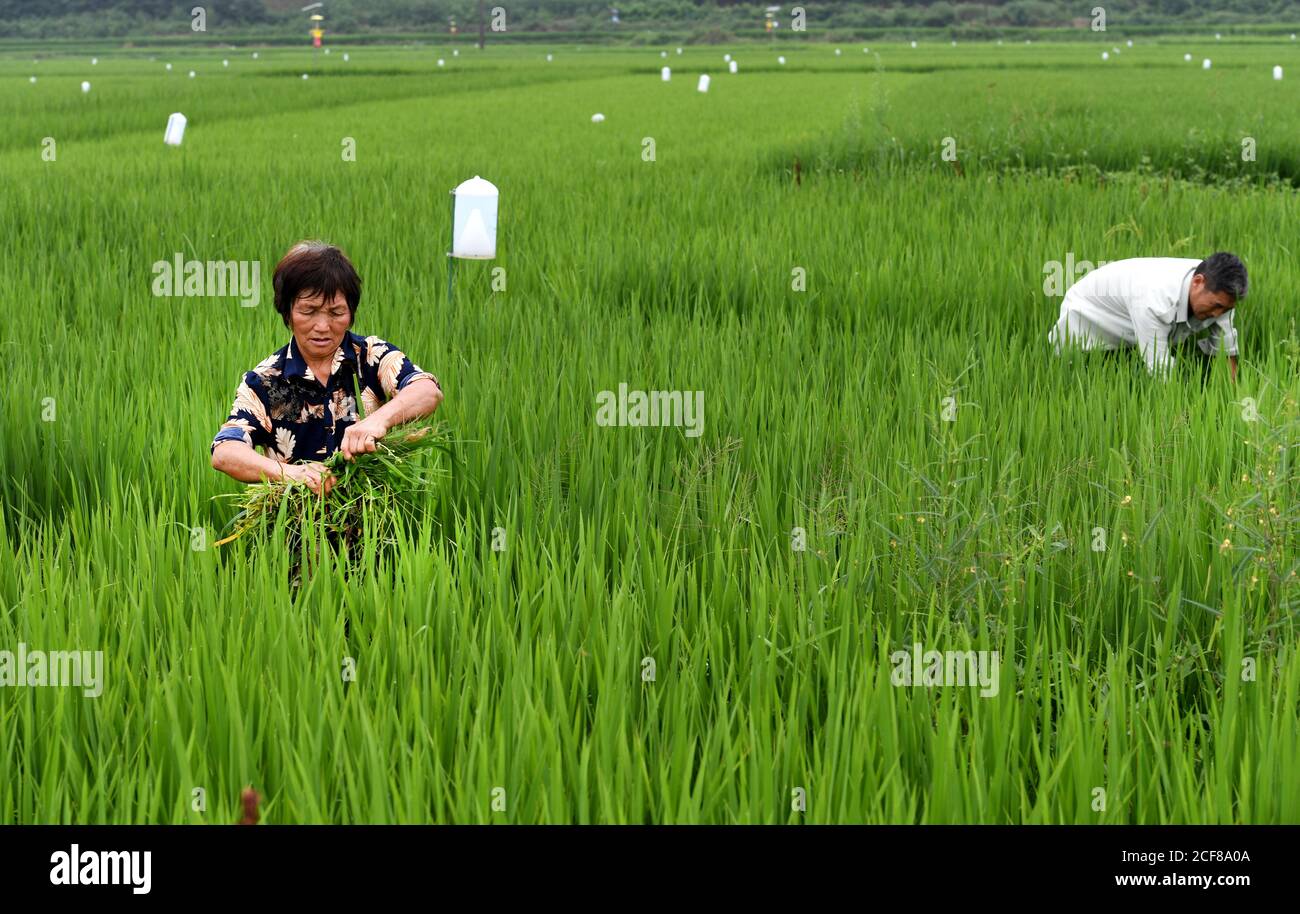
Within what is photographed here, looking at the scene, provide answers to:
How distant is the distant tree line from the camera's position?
6619 centimetres

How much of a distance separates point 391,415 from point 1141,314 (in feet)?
8.50

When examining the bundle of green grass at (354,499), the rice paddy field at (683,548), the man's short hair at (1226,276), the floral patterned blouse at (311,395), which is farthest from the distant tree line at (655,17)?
the bundle of green grass at (354,499)

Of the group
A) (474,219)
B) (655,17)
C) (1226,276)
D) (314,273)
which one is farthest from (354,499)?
(655,17)

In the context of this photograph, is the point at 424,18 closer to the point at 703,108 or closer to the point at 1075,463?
the point at 703,108

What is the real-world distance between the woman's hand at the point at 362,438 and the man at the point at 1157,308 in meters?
2.37

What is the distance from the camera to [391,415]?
242cm

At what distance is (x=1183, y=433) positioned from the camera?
296 centimetres

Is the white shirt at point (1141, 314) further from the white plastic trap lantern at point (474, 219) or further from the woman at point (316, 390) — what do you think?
the woman at point (316, 390)

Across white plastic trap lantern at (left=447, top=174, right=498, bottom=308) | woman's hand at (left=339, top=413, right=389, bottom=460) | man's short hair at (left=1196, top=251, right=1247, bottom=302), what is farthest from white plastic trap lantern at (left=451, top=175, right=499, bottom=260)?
man's short hair at (left=1196, top=251, right=1247, bottom=302)

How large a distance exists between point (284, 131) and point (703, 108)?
631 cm

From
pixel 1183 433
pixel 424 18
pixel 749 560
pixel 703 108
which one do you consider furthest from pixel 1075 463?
pixel 424 18

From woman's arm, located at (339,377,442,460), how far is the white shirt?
221 centimetres

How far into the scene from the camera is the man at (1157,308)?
3.67 m

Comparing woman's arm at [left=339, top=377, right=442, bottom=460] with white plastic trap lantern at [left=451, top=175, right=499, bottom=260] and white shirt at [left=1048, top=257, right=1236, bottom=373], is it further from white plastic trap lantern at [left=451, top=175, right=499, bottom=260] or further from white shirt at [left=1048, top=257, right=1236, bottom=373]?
white shirt at [left=1048, top=257, right=1236, bottom=373]
